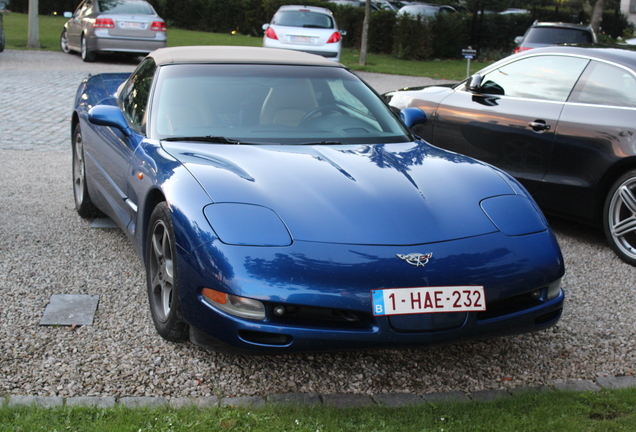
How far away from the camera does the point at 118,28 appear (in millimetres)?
17109

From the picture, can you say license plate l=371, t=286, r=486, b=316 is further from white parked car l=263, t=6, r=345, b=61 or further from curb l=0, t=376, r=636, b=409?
white parked car l=263, t=6, r=345, b=61

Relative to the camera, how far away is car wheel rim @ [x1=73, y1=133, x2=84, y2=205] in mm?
5895

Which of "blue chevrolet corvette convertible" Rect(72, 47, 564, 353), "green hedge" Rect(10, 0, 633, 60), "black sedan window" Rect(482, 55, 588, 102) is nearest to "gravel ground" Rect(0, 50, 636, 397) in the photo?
"blue chevrolet corvette convertible" Rect(72, 47, 564, 353)

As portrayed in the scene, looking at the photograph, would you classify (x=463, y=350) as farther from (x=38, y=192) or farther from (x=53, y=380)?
(x=38, y=192)

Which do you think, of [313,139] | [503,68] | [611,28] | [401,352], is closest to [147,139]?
[313,139]

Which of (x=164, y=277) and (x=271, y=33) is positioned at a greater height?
(x=271, y=33)

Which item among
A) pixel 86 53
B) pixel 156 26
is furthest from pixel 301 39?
pixel 86 53

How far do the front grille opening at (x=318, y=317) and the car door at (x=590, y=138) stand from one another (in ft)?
10.2

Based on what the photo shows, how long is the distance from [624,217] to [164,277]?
3476 mm

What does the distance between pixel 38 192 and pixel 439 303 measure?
479 centimetres

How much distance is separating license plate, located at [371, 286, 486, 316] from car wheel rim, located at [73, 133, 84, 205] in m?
3.57

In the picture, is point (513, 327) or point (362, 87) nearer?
point (513, 327)

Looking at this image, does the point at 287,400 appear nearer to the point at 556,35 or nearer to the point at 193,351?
the point at 193,351

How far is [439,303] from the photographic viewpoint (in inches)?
120
